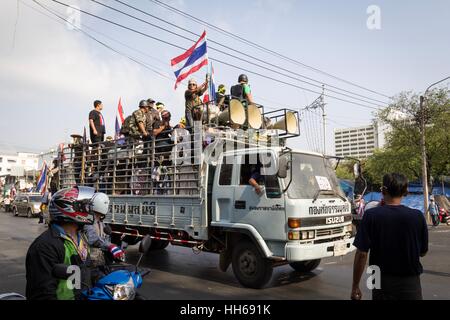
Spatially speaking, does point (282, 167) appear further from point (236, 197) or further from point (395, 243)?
point (395, 243)

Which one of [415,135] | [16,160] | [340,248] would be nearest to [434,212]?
[415,135]

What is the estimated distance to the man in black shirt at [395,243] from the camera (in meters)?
2.72

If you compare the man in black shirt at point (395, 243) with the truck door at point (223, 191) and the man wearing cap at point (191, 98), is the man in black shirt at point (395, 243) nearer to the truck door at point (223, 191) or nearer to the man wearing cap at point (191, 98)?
the truck door at point (223, 191)

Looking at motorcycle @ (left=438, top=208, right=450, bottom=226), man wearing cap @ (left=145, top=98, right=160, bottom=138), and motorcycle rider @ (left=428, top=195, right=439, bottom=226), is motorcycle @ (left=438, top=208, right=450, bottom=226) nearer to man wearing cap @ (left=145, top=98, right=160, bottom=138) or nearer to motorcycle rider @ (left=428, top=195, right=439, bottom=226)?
motorcycle rider @ (left=428, top=195, right=439, bottom=226)

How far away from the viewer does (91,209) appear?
8.51 ft

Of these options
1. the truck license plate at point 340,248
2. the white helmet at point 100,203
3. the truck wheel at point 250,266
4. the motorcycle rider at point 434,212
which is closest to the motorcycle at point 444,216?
the motorcycle rider at point 434,212

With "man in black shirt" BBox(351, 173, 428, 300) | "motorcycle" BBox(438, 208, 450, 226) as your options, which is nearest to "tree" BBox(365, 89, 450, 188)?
"motorcycle" BBox(438, 208, 450, 226)

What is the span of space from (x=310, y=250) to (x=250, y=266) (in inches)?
41.3

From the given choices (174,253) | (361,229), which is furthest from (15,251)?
(361,229)

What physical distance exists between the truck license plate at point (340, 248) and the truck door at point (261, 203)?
100cm

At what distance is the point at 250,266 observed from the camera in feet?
19.0
